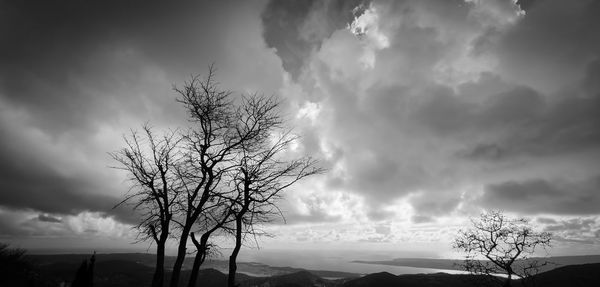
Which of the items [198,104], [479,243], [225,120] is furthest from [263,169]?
[479,243]

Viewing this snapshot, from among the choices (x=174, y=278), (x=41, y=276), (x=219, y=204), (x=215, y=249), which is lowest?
(x=41, y=276)

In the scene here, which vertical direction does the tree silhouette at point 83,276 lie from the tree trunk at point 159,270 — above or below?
below

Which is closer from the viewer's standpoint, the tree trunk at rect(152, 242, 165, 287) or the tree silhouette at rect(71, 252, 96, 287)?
the tree trunk at rect(152, 242, 165, 287)

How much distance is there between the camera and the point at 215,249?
1576 centimetres

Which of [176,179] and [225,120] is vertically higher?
[225,120]

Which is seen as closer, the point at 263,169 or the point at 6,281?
the point at 263,169

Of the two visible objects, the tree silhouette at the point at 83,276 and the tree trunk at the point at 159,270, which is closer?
the tree trunk at the point at 159,270

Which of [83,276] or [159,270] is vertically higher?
[159,270]

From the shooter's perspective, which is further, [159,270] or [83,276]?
[83,276]

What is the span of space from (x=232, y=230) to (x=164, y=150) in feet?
19.2

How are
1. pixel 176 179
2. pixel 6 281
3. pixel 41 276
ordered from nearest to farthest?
pixel 176 179 → pixel 6 281 → pixel 41 276

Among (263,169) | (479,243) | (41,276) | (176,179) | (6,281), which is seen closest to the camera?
(263,169)

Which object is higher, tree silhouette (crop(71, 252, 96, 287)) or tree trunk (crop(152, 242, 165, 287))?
tree trunk (crop(152, 242, 165, 287))

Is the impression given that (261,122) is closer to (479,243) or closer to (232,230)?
(232,230)
